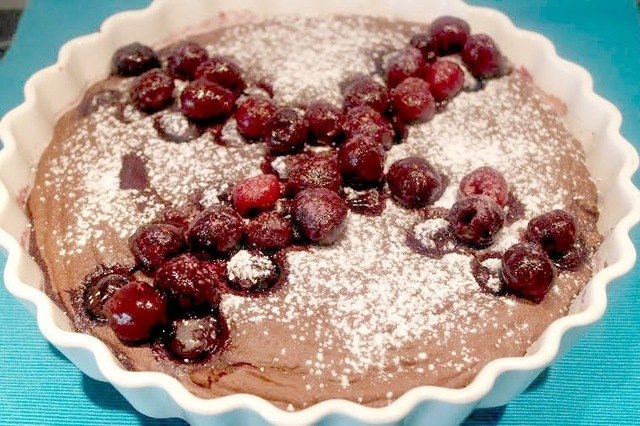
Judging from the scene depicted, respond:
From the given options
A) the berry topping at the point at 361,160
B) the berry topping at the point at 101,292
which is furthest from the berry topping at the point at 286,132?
the berry topping at the point at 101,292

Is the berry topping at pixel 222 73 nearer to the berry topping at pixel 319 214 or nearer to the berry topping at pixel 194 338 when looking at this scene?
the berry topping at pixel 319 214

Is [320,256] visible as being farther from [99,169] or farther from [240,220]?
[99,169]

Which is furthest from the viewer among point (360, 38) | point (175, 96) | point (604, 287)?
point (360, 38)

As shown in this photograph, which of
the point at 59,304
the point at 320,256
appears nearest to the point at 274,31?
the point at 320,256

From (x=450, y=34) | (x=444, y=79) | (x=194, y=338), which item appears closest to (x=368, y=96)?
(x=444, y=79)

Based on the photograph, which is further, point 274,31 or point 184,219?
point 274,31

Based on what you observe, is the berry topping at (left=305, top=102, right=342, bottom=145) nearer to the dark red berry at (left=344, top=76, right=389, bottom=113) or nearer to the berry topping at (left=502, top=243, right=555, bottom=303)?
the dark red berry at (left=344, top=76, right=389, bottom=113)
